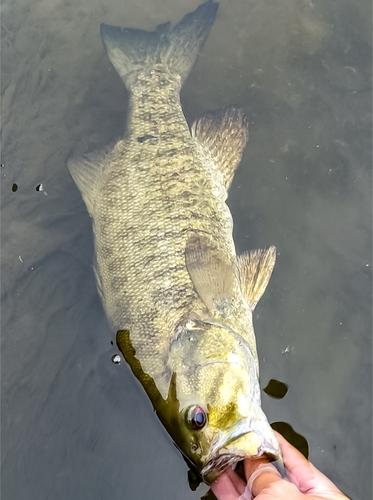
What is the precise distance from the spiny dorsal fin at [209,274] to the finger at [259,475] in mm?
874

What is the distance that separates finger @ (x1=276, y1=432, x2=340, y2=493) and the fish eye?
20.7 inches

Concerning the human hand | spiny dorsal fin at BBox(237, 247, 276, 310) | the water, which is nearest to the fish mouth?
the human hand

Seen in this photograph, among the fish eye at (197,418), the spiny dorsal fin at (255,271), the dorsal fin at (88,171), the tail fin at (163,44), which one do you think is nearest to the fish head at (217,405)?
the fish eye at (197,418)

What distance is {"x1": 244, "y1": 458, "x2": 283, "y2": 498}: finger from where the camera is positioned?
2223 millimetres

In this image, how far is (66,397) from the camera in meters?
3.14

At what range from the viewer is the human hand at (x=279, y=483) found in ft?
6.97

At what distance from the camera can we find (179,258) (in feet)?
9.40

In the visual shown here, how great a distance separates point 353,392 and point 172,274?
160cm

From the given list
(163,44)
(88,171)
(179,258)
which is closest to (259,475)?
(179,258)

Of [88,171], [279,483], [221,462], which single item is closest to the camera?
[279,483]

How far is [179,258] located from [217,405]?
97 centimetres

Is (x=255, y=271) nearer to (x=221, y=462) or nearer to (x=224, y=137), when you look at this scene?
(x=224, y=137)

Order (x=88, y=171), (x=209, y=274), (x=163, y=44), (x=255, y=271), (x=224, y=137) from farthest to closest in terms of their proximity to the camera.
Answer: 1. (x=163, y=44)
2. (x=224, y=137)
3. (x=88, y=171)
4. (x=255, y=271)
5. (x=209, y=274)

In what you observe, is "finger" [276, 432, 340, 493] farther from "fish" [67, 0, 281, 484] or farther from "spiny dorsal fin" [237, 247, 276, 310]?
"spiny dorsal fin" [237, 247, 276, 310]
